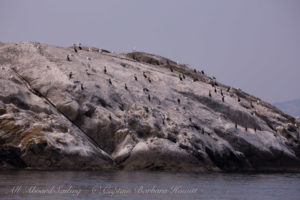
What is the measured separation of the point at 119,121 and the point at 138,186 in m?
22.5

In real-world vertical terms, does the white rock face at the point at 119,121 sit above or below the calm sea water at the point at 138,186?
above

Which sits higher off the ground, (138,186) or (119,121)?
(119,121)

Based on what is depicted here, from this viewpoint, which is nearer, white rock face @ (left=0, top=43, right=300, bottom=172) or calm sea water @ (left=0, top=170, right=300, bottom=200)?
calm sea water @ (left=0, top=170, right=300, bottom=200)

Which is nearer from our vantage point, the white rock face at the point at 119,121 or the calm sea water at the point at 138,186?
the calm sea water at the point at 138,186

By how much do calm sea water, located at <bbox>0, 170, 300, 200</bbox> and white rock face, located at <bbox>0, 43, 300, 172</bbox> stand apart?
4.47 metres

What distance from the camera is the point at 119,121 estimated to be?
269ft

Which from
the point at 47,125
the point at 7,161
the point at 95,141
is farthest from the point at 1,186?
the point at 95,141

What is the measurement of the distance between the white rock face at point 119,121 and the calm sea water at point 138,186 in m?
4.47

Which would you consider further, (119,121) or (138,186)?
(119,121)

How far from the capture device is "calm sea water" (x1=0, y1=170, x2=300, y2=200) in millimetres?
53347

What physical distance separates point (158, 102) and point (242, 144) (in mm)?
14129

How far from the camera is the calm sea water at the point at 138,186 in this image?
2100 inches

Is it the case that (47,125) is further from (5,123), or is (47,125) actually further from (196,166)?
(196,166)

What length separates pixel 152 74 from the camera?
101250 millimetres
